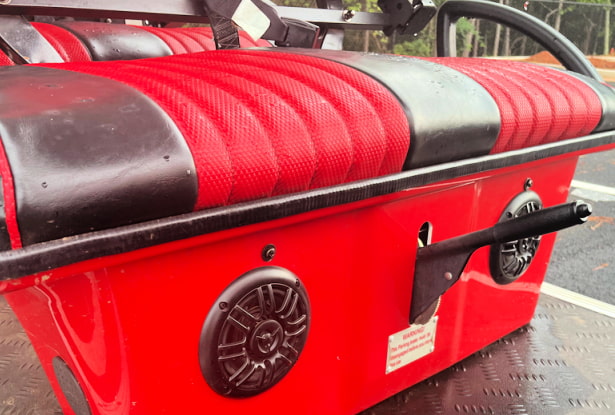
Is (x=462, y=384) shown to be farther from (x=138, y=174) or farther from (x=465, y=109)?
(x=138, y=174)

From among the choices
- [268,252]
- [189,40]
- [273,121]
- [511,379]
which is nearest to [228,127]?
[273,121]

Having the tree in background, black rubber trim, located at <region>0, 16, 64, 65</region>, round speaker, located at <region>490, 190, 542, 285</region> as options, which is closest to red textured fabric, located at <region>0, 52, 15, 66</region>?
black rubber trim, located at <region>0, 16, 64, 65</region>

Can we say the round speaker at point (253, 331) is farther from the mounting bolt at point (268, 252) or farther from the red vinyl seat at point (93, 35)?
the red vinyl seat at point (93, 35)

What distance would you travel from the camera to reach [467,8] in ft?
4.57

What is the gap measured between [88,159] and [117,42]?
46.1 inches

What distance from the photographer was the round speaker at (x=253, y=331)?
2.17ft

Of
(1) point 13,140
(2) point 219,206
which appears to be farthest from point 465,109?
(1) point 13,140

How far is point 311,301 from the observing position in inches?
30.5

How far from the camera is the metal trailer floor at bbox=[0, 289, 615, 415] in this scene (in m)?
1.06

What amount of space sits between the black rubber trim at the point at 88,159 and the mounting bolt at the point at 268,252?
17 cm

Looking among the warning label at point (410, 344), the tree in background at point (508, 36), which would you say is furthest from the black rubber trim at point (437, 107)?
the tree in background at point (508, 36)

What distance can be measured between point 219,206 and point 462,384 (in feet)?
2.62

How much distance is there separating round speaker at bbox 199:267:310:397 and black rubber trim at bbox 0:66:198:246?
0.60 ft

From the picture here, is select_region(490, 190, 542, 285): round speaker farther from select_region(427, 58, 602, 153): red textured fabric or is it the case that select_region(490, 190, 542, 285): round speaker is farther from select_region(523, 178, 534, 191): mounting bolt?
select_region(427, 58, 602, 153): red textured fabric
